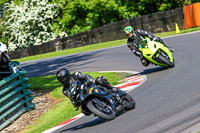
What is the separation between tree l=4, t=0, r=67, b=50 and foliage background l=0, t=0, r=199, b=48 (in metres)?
0.63

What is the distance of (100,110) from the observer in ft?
24.2

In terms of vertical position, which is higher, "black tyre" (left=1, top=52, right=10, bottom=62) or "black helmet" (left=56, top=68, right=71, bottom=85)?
"black tyre" (left=1, top=52, right=10, bottom=62)

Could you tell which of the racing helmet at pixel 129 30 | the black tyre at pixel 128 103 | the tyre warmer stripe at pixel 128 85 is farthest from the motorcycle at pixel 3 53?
the black tyre at pixel 128 103

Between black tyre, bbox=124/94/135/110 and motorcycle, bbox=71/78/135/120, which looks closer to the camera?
motorcycle, bbox=71/78/135/120

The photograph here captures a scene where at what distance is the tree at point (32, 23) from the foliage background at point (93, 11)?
2.08 ft

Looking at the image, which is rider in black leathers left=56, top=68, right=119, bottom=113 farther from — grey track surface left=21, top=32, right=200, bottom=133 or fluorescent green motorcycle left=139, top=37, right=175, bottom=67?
fluorescent green motorcycle left=139, top=37, right=175, bottom=67

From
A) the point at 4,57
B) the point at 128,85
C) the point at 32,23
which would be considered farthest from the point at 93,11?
the point at 128,85

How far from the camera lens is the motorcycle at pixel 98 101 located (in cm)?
739

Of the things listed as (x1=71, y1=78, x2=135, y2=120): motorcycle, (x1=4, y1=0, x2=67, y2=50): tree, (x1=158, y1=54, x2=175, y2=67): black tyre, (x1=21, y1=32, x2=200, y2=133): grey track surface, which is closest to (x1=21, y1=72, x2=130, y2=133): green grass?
(x1=21, y1=32, x2=200, y2=133): grey track surface

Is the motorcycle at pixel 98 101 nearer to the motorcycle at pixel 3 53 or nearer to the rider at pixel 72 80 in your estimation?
the rider at pixel 72 80

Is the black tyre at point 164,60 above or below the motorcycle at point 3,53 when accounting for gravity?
below

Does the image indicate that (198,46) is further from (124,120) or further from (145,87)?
(124,120)

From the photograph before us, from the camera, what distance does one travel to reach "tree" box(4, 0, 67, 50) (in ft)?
125

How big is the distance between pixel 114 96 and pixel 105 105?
348 millimetres
